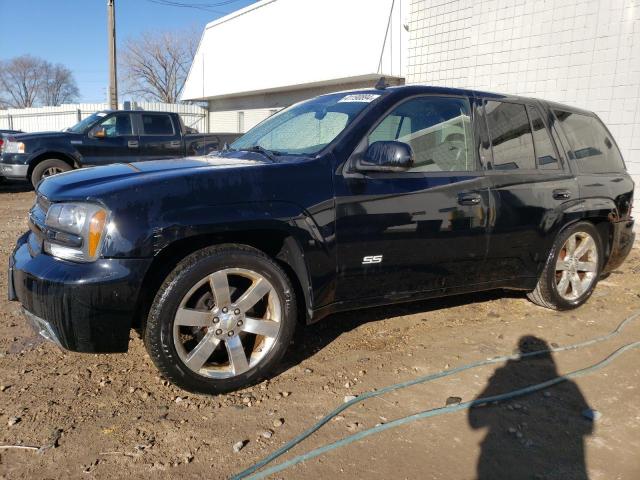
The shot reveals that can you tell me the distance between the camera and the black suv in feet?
8.91

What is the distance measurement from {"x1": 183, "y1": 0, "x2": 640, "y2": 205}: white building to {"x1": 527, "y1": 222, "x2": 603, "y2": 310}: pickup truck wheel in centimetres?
397

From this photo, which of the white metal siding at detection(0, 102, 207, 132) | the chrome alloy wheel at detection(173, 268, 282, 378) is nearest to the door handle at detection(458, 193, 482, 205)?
the chrome alloy wheel at detection(173, 268, 282, 378)

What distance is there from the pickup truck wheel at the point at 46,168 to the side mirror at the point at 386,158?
8.97 m

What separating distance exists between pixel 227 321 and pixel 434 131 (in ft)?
6.58

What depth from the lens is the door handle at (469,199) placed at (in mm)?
3686

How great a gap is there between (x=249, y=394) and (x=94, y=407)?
84cm

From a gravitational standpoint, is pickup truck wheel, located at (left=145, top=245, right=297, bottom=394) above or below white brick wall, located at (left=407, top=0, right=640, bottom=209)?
below

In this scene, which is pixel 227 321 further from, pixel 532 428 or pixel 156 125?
pixel 156 125

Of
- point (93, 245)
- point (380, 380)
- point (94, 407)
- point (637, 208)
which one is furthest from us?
point (637, 208)

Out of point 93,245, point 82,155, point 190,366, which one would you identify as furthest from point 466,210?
point 82,155

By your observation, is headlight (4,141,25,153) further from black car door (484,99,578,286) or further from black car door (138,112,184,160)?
black car door (484,99,578,286)

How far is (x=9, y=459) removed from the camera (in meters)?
2.43

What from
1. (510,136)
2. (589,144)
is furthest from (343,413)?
(589,144)

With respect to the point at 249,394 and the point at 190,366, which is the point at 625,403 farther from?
the point at 190,366
